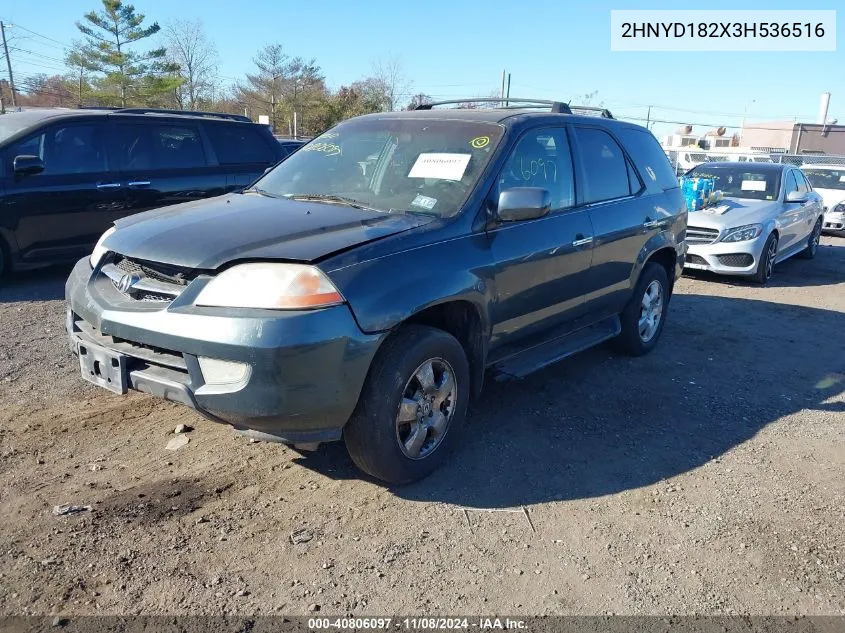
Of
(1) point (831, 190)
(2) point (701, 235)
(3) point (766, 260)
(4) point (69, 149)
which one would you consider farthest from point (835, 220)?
(4) point (69, 149)

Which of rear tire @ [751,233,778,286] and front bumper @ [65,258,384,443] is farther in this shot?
rear tire @ [751,233,778,286]

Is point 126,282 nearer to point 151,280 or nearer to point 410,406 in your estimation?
point 151,280

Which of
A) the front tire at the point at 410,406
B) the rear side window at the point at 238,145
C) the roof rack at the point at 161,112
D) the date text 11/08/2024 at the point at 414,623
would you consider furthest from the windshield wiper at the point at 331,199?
the rear side window at the point at 238,145

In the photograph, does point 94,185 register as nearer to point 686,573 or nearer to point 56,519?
point 56,519

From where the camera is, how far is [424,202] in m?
3.68

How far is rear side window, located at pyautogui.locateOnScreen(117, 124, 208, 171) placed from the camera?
7438mm

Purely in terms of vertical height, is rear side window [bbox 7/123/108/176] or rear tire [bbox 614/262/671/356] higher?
rear side window [bbox 7/123/108/176]

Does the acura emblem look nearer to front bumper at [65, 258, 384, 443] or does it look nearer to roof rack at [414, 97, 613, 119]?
front bumper at [65, 258, 384, 443]

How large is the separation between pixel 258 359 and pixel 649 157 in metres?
4.15

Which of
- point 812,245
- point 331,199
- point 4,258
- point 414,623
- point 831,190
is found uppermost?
point 331,199

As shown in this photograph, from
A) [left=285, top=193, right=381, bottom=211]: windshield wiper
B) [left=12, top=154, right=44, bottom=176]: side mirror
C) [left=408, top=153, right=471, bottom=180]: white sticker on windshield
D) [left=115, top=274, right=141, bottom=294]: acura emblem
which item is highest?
[left=408, top=153, right=471, bottom=180]: white sticker on windshield

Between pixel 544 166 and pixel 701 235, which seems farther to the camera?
pixel 701 235

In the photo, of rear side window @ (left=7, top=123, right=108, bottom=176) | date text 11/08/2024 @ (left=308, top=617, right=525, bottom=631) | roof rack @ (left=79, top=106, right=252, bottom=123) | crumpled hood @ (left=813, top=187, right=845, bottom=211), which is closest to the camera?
date text 11/08/2024 @ (left=308, top=617, right=525, bottom=631)

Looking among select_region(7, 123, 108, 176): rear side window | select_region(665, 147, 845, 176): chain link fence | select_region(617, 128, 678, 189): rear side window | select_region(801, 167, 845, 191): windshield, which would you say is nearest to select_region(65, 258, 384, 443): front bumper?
select_region(617, 128, 678, 189): rear side window
